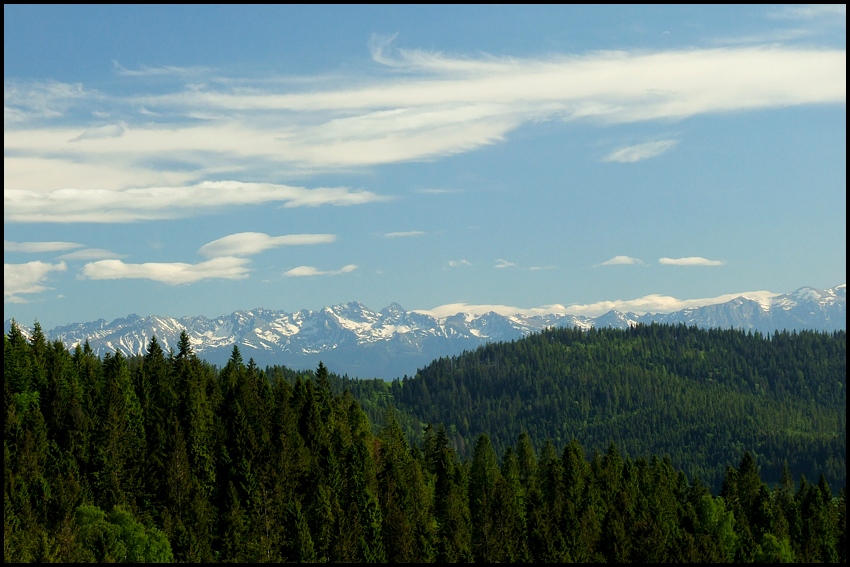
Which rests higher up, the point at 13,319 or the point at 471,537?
the point at 13,319

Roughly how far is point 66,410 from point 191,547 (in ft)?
94.0

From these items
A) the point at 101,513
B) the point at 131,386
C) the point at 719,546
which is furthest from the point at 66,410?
the point at 719,546

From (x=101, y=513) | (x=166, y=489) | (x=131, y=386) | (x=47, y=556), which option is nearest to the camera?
(x=47, y=556)

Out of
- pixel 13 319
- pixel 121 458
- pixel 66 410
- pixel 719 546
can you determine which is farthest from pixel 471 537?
pixel 13 319

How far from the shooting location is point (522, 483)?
163 m

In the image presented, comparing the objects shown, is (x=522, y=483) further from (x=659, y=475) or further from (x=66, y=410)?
(x=66, y=410)

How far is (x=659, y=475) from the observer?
158 meters

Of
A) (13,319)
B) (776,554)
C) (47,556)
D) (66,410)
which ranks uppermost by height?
(13,319)

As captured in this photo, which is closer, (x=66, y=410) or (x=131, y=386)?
(x=66, y=410)

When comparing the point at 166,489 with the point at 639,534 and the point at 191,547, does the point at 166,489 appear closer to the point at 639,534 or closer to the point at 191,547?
the point at 191,547

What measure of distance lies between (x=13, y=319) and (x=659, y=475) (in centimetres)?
9669

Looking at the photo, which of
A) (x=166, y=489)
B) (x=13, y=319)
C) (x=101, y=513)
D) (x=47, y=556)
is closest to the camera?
(x=47, y=556)

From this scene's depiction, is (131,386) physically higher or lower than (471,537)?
higher

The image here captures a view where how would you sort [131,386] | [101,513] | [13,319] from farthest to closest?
[13,319] → [131,386] → [101,513]
